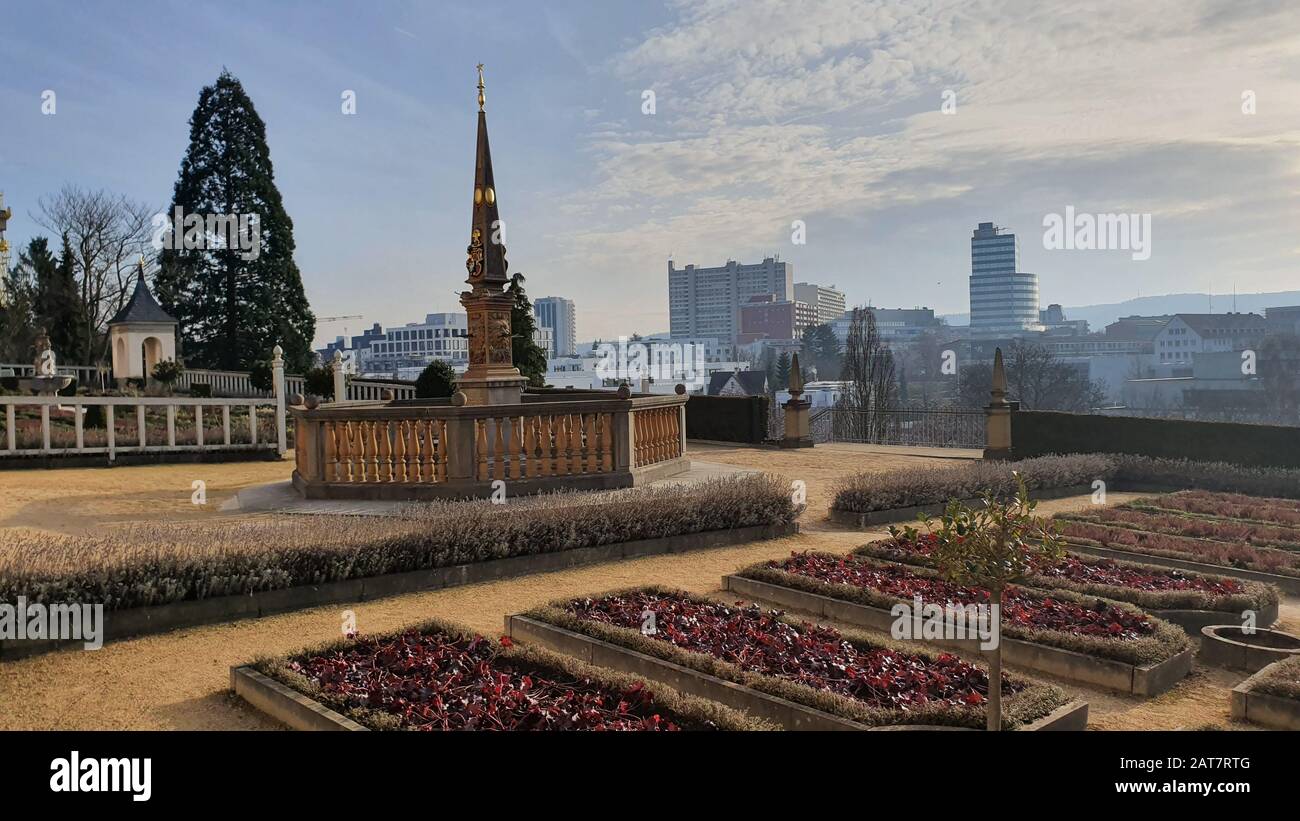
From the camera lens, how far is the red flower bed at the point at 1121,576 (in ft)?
27.2

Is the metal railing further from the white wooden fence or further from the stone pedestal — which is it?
the white wooden fence

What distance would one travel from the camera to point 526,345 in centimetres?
3138

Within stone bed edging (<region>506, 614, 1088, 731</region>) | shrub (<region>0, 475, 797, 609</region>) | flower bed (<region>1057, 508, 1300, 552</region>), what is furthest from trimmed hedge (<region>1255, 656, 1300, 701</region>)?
shrub (<region>0, 475, 797, 609</region>)

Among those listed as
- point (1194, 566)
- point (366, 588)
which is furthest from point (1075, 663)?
point (366, 588)

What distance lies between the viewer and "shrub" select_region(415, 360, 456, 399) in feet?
77.8

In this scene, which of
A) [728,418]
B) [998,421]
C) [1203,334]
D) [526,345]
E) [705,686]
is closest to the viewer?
[705,686]

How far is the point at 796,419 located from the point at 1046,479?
369 inches

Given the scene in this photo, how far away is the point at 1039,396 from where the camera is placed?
54.8m

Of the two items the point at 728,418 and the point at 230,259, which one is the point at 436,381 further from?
the point at 230,259

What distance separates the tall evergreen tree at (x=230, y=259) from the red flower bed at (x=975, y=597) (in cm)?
3538

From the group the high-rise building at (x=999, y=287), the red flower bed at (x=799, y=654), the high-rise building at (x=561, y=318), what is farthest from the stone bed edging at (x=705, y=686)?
the high-rise building at (x=999, y=287)

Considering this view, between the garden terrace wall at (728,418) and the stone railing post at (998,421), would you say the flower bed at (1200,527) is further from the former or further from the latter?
the garden terrace wall at (728,418)
